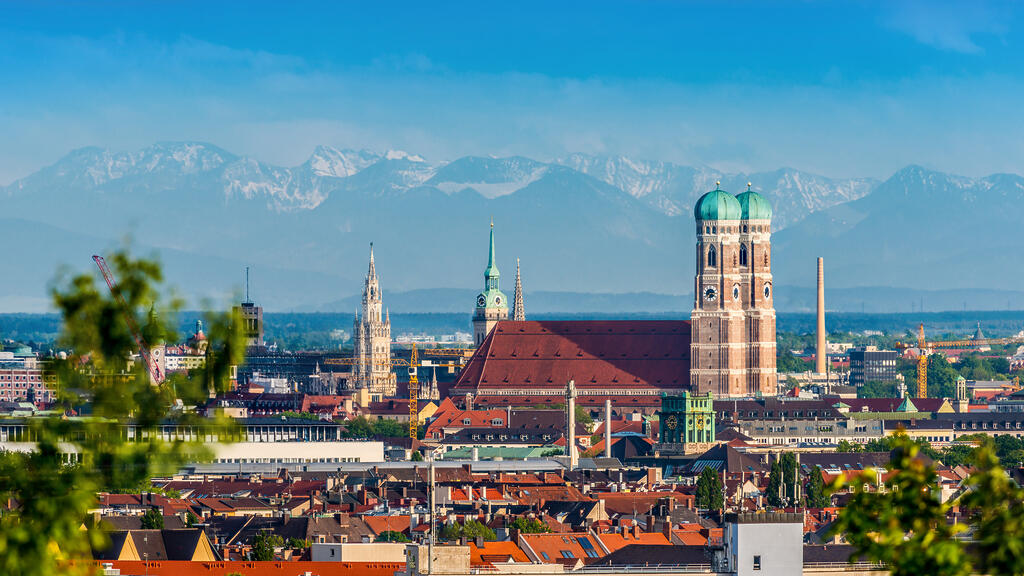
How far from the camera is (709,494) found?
11038 cm

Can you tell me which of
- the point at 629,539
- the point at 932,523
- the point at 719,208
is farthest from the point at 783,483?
the point at 932,523

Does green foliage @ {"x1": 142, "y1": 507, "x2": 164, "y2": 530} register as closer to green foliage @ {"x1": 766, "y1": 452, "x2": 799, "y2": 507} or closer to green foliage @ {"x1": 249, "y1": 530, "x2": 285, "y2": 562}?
green foliage @ {"x1": 249, "y1": 530, "x2": 285, "y2": 562}

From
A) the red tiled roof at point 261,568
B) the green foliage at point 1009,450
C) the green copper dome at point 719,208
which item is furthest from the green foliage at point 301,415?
the red tiled roof at point 261,568

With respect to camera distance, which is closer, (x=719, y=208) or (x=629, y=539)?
(x=629, y=539)

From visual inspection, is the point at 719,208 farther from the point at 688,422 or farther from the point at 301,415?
the point at 688,422

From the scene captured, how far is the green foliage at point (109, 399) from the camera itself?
66.3 ft

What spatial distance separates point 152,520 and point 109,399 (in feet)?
211

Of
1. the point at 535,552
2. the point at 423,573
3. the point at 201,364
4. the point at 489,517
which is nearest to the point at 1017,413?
the point at 489,517

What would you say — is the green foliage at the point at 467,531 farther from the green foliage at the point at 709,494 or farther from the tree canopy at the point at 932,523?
the tree canopy at the point at 932,523

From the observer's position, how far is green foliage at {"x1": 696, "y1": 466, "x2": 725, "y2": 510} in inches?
4262

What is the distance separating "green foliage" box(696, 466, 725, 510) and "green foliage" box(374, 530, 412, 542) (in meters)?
24.2

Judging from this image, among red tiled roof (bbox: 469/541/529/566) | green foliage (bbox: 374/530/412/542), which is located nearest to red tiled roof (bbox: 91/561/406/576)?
red tiled roof (bbox: 469/541/529/566)

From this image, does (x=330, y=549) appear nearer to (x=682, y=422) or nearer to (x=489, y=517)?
(x=489, y=517)

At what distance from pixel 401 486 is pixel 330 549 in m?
41.4
